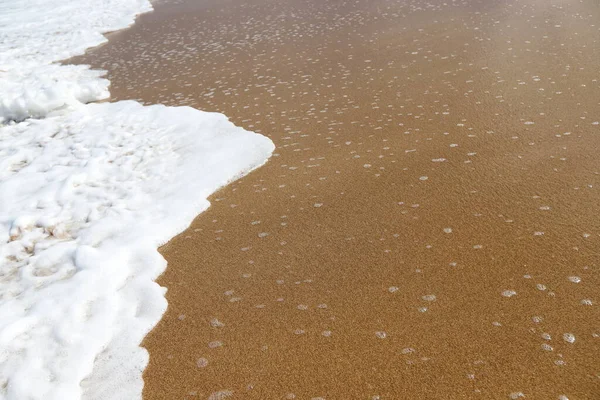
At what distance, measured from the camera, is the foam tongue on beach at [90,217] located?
8.86ft

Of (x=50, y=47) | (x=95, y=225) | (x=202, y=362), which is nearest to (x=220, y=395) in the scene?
(x=202, y=362)

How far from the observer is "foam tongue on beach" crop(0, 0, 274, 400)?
2699 millimetres

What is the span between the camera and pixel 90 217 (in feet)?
13.4

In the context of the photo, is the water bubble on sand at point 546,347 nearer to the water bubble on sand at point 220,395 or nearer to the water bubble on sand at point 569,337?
the water bubble on sand at point 569,337

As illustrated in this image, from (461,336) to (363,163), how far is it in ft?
6.82

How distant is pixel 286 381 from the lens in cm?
240

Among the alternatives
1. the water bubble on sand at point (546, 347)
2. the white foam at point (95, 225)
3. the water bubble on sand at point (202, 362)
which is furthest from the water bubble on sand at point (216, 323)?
the water bubble on sand at point (546, 347)

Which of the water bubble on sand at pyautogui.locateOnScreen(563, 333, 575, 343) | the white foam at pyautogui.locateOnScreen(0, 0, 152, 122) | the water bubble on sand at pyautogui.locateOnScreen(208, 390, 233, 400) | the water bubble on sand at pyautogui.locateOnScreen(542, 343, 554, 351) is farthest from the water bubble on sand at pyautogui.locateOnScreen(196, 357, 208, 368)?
the white foam at pyautogui.locateOnScreen(0, 0, 152, 122)

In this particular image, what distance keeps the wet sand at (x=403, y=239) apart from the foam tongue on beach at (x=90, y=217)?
20 cm

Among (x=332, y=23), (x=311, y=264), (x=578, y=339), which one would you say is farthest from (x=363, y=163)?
(x=332, y=23)

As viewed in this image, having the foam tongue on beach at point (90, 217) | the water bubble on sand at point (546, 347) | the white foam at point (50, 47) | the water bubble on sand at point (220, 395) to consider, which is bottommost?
the white foam at point (50, 47)

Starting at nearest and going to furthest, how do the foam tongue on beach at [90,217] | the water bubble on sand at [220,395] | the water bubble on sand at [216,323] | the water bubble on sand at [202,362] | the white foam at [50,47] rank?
the water bubble on sand at [220,395] < the water bubble on sand at [202,362] < the foam tongue on beach at [90,217] < the water bubble on sand at [216,323] < the white foam at [50,47]

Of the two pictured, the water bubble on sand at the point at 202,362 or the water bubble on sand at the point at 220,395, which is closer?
the water bubble on sand at the point at 220,395

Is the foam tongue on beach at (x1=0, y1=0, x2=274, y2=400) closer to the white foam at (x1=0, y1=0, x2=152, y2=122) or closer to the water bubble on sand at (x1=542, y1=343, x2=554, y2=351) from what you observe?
the white foam at (x1=0, y1=0, x2=152, y2=122)
